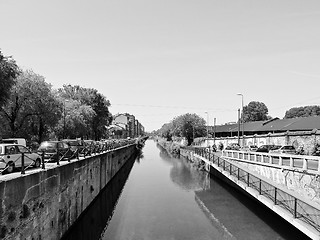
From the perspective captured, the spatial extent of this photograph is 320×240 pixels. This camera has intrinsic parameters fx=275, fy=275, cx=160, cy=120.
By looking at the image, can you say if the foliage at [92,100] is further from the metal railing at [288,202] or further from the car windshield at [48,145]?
the metal railing at [288,202]

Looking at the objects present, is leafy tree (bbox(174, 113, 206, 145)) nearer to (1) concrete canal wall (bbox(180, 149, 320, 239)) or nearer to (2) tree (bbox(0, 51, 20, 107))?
(1) concrete canal wall (bbox(180, 149, 320, 239))

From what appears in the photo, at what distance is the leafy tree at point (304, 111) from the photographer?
97.4 metres

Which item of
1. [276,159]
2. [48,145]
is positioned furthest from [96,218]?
[276,159]

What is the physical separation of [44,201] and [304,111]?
108 m

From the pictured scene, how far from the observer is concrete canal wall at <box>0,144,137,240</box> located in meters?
8.83

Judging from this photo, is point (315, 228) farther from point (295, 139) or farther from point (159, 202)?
point (295, 139)

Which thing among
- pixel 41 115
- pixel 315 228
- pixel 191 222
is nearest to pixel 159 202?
pixel 191 222

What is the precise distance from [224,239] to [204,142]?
5684 cm

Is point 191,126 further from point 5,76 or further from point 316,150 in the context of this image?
point 5,76

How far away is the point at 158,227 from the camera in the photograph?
16.7 m

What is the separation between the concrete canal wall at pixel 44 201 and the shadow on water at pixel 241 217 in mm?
8948

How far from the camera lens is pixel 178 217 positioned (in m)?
18.9

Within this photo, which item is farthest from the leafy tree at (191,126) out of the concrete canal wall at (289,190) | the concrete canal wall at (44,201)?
the concrete canal wall at (44,201)

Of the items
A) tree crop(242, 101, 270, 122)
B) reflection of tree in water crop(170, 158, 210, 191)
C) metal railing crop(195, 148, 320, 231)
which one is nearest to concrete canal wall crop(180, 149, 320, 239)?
metal railing crop(195, 148, 320, 231)
